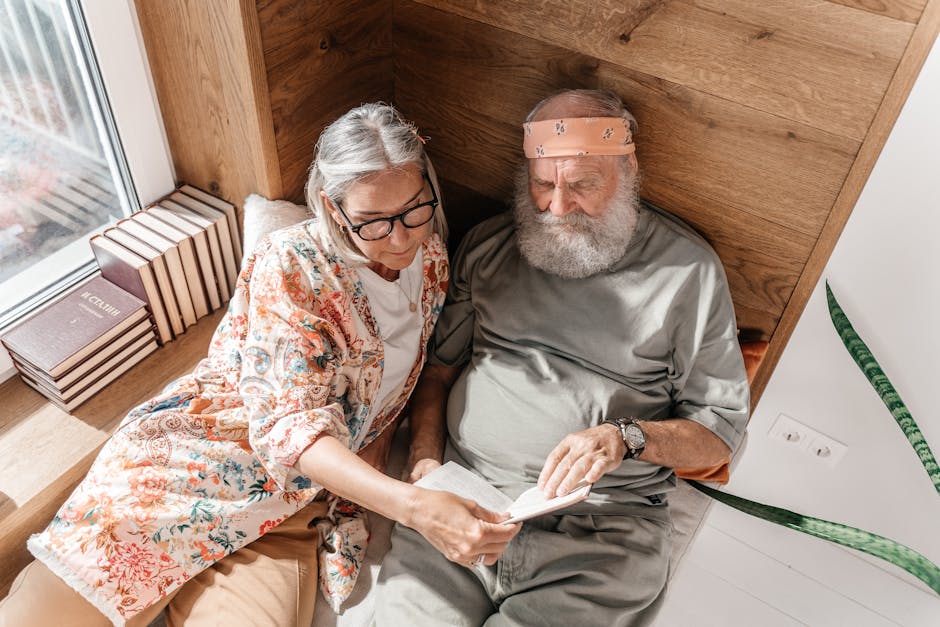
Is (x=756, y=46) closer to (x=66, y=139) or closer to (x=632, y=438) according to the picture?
(x=632, y=438)

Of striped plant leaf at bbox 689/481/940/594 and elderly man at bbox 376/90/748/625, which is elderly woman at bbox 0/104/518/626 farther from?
striped plant leaf at bbox 689/481/940/594

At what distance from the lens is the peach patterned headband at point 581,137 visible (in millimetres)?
1653

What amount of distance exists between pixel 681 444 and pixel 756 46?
2.86 feet

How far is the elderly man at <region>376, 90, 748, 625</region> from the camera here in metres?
1.63

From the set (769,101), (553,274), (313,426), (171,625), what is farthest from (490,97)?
(171,625)

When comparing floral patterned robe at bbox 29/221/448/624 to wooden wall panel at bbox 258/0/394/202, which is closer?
floral patterned robe at bbox 29/221/448/624

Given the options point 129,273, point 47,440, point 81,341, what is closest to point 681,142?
point 129,273

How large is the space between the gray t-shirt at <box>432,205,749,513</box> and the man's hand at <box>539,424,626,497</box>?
12 cm

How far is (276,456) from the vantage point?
1.51 metres

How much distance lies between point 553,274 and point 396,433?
1.98 feet

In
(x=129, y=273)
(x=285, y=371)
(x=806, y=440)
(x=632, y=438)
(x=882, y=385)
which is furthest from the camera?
(x=806, y=440)

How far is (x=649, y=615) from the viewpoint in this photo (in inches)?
66.0

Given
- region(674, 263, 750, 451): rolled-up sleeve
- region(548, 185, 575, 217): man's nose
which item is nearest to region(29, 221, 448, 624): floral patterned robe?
region(548, 185, 575, 217): man's nose

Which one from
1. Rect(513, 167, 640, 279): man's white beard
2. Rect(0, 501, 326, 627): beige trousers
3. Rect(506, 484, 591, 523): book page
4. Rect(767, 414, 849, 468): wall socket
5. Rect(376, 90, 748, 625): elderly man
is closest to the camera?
Rect(506, 484, 591, 523): book page
